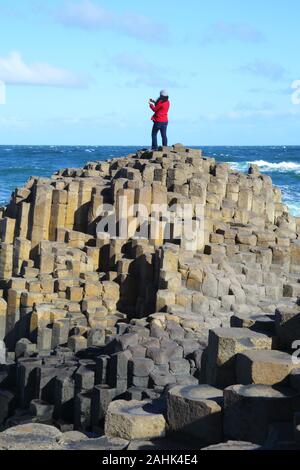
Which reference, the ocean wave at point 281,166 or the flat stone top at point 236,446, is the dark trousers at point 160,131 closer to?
the flat stone top at point 236,446

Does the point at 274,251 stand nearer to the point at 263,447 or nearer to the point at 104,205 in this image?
the point at 104,205

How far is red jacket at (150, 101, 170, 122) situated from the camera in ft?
63.8

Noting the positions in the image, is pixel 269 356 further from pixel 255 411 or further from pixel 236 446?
pixel 236 446

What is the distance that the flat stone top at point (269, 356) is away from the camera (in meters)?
8.20

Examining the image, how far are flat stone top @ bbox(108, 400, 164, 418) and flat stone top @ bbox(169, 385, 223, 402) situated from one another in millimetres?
329

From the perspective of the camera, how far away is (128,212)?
643 inches

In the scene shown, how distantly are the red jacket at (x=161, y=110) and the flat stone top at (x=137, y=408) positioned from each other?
11528 millimetres

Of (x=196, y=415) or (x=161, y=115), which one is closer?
(x=196, y=415)

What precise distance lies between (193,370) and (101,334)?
2.20 m

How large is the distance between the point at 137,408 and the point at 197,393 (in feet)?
2.31

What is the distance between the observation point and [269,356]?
27.5ft

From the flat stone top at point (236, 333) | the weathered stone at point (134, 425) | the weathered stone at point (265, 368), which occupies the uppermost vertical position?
the flat stone top at point (236, 333)

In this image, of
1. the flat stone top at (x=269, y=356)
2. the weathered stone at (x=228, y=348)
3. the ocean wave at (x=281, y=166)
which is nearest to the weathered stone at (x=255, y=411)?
the flat stone top at (x=269, y=356)

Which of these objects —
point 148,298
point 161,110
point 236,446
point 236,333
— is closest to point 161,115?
point 161,110
